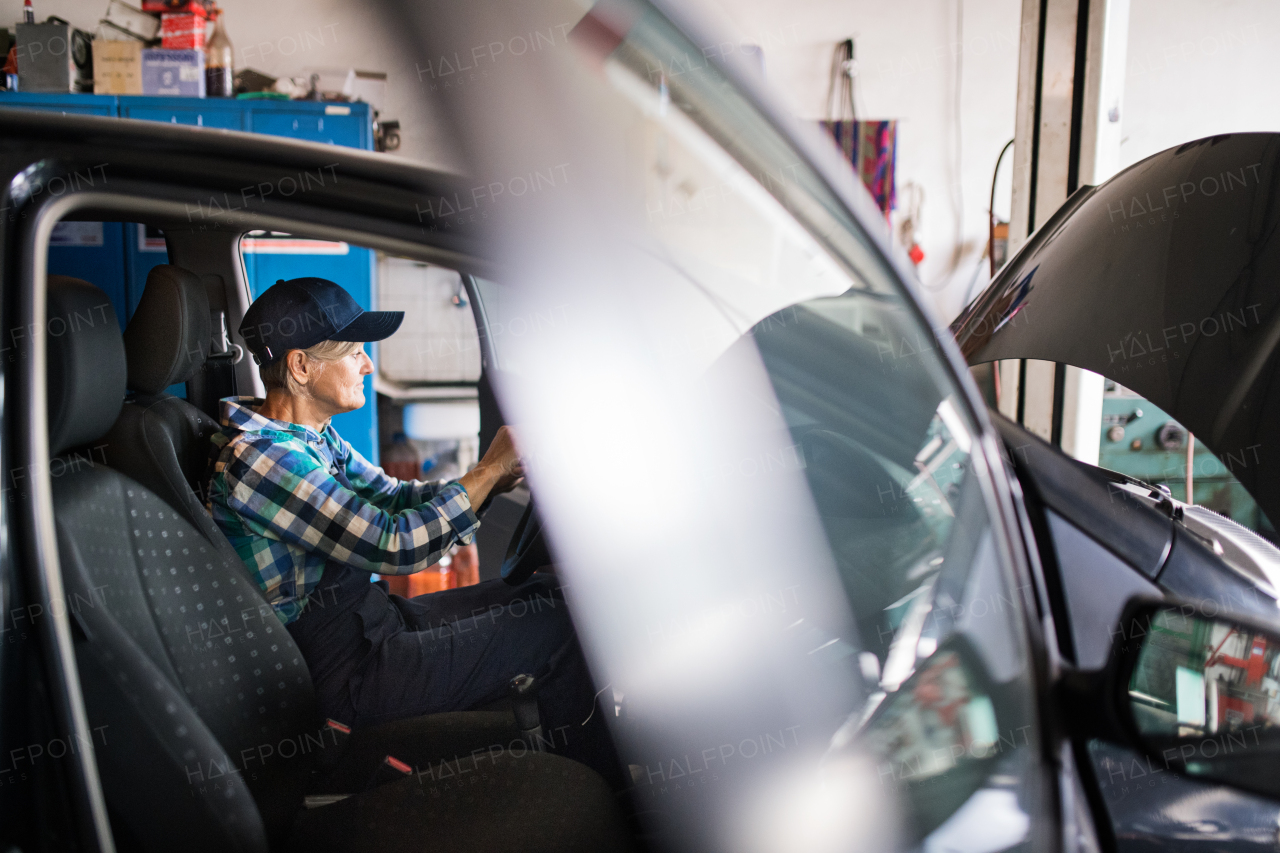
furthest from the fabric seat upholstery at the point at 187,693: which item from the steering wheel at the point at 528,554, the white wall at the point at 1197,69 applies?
the white wall at the point at 1197,69

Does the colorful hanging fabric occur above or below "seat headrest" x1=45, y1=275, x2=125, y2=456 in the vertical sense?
above

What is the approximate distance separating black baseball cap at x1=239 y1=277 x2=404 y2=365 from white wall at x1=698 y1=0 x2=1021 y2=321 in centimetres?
415

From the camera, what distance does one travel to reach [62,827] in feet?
2.38

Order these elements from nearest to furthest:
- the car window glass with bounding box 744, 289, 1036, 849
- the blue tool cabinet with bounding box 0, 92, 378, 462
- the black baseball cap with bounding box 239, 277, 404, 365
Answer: the car window glass with bounding box 744, 289, 1036, 849 → the black baseball cap with bounding box 239, 277, 404, 365 → the blue tool cabinet with bounding box 0, 92, 378, 462

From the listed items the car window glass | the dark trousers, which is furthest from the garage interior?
the dark trousers

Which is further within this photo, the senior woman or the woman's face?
the woman's face

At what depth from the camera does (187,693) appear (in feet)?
3.49

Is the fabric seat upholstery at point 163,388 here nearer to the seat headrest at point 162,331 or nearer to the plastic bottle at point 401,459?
the seat headrest at point 162,331

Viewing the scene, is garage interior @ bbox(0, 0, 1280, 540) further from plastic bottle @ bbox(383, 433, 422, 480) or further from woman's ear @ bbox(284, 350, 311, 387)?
woman's ear @ bbox(284, 350, 311, 387)

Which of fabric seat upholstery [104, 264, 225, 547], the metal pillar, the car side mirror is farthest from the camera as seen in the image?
the metal pillar

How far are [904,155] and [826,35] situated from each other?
942 mm

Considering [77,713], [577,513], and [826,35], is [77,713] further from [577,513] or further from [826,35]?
[826,35]

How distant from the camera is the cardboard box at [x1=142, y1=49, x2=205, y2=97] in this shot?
3.59 m

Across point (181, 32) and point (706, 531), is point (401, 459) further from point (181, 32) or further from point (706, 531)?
point (706, 531)
